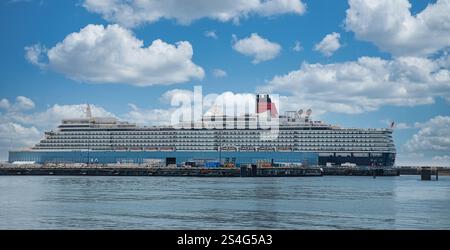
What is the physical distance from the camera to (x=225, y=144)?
102 meters

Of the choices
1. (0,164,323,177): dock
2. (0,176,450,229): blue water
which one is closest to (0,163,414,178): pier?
(0,164,323,177): dock

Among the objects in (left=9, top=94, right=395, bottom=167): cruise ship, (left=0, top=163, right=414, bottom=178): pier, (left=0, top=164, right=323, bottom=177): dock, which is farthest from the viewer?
(left=9, top=94, right=395, bottom=167): cruise ship

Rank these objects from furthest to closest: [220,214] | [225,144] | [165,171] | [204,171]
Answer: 1. [225,144]
2. [165,171]
3. [204,171]
4. [220,214]

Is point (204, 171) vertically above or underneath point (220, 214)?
above

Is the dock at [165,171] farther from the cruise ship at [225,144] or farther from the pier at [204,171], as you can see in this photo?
the cruise ship at [225,144]

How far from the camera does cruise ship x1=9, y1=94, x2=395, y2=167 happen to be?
98.6m

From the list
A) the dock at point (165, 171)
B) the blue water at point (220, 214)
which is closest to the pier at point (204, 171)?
the dock at point (165, 171)

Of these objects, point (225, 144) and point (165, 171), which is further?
point (225, 144)

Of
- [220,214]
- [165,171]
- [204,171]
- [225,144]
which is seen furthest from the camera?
[225,144]

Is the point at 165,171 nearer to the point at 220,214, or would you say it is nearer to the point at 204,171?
the point at 204,171

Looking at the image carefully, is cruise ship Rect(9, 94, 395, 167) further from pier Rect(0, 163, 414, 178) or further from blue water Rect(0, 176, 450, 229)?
blue water Rect(0, 176, 450, 229)

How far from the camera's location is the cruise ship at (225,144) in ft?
323

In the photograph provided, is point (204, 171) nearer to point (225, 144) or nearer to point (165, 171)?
point (165, 171)

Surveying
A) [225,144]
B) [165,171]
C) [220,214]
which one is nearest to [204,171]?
[165,171]
